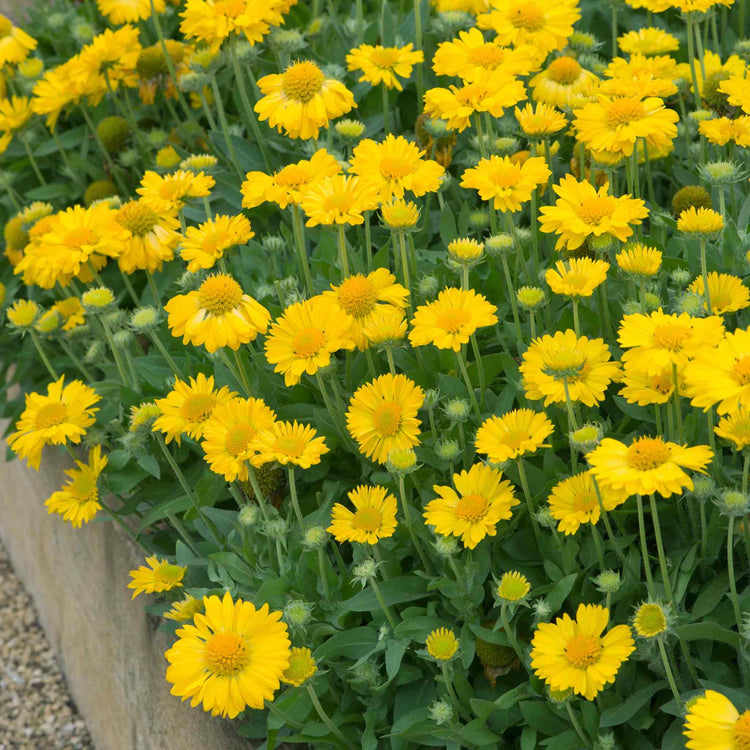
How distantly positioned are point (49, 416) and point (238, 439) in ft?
1.84

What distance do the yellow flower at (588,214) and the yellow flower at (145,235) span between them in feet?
2.58

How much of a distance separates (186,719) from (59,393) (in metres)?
0.64

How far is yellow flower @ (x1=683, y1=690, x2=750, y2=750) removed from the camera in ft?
3.48

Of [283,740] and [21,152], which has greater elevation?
[21,152]

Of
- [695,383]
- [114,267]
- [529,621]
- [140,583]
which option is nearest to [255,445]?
[140,583]

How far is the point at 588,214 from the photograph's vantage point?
1458 millimetres

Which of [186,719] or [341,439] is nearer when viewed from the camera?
[341,439]

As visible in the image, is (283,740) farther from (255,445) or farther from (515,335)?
(515,335)

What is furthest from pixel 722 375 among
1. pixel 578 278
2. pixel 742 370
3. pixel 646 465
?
pixel 578 278

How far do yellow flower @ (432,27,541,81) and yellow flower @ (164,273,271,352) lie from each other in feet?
1.87

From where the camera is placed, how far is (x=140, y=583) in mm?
1617

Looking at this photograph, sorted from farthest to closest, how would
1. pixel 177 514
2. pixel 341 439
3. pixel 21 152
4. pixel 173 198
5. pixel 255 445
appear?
pixel 21 152 → pixel 177 514 → pixel 173 198 → pixel 341 439 → pixel 255 445

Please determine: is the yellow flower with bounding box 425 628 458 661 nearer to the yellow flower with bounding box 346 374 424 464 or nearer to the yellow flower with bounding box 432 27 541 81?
the yellow flower with bounding box 346 374 424 464

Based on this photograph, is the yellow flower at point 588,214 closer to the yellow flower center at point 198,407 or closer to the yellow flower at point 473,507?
the yellow flower at point 473,507
